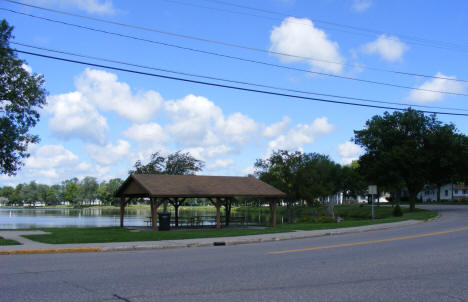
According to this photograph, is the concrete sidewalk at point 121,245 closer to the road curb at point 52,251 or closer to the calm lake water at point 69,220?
the road curb at point 52,251

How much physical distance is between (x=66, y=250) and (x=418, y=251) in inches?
458

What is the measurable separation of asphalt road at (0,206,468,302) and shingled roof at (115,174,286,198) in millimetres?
14753

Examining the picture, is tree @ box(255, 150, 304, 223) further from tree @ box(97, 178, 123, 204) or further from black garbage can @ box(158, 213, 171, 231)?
tree @ box(97, 178, 123, 204)

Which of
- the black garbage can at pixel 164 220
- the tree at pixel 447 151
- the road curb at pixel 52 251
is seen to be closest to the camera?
the road curb at pixel 52 251

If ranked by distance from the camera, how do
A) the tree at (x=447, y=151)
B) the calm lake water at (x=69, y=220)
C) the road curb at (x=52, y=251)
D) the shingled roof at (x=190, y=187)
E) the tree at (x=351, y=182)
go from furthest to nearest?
the tree at (x=351, y=182) < the tree at (x=447, y=151) < the calm lake water at (x=69, y=220) < the shingled roof at (x=190, y=187) < the road curb at (x=52, y=251)

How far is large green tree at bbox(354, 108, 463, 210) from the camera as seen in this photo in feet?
164

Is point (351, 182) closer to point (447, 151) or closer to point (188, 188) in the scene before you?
point (447, 151)

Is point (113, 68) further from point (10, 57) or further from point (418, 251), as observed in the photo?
point (10, 57)

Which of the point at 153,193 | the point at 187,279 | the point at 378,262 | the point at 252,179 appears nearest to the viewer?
the point at 187,279

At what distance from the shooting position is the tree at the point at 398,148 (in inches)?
1970

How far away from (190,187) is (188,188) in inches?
12.0

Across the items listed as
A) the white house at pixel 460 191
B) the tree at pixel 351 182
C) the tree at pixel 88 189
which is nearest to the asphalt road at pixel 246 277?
the tree at pixel 351 182

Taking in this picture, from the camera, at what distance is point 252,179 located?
116 ft

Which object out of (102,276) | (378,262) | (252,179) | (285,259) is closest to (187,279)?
(102,276)
